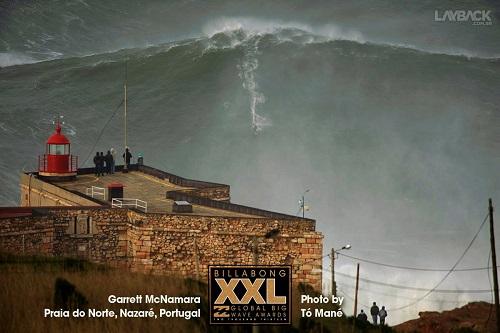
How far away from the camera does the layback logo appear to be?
1433cm

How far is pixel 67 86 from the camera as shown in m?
89.2

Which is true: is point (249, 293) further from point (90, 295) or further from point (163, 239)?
point (163, 239)

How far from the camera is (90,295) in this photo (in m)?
17.2

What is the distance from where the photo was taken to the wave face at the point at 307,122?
6431 cm

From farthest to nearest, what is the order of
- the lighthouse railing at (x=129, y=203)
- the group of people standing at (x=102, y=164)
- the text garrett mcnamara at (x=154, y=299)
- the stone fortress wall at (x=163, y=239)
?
the group of people standing at (x=102, y=164)
the lighthouse railing at (x=129, y=203)
the stone fortress wall at (x=163, y=239)
the text garrett mcnamara at (x=154, y=299)

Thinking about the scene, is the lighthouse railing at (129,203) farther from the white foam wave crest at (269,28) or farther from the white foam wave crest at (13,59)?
the white foam wave crest at (13,59)

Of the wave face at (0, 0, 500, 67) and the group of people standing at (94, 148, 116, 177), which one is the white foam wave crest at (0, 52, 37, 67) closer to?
the wave face at (0, 0, 500, 67)

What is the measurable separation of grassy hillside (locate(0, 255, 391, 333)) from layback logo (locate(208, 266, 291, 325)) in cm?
47

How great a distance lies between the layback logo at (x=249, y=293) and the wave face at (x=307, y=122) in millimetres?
37285

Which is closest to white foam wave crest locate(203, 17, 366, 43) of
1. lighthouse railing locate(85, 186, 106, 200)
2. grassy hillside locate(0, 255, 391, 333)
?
lighthouse railing locate(85, 186, 106, 200)

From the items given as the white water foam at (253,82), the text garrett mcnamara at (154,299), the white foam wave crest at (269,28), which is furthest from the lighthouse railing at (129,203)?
the white foam wave crest at (269,28)

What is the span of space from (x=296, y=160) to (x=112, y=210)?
1807 inches

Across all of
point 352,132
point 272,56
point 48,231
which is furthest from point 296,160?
point 48,231

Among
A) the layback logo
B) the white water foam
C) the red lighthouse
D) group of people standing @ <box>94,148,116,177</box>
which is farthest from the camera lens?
the white water foam
